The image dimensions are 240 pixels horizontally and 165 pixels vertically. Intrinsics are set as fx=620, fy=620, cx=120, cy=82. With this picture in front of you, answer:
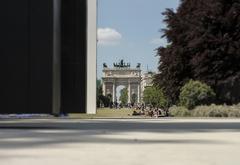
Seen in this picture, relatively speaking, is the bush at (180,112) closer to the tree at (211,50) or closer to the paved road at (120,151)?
the tree at (211,50)

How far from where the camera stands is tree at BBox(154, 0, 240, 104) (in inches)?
1949

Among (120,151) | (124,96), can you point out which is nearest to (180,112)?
(120,151)

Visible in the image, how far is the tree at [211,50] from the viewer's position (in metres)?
49.5

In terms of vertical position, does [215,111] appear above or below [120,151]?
above

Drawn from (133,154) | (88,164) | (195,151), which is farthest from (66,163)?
(195,151)

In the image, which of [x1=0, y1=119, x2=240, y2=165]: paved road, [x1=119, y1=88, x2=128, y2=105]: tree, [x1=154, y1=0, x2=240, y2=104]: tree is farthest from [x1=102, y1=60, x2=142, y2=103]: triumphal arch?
[x1=0, y1=119, x2=240, y2=165]: paved road

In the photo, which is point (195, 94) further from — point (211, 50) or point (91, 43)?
point (91, 43)

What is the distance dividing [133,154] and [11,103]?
575 inches

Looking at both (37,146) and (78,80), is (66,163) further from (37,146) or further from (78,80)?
(78,80)

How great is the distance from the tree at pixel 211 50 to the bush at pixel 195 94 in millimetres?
1104

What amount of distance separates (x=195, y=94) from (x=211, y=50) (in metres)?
3.89

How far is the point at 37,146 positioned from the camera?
15.4 m

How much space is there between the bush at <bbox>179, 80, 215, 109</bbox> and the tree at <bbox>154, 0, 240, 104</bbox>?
43.5 inches

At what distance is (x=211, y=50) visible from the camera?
4981 cm
